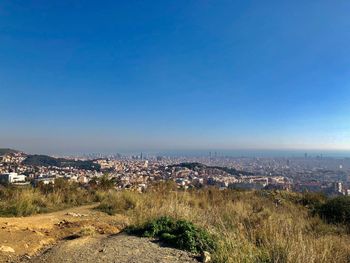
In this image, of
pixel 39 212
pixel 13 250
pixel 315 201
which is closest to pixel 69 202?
pixel 39 212

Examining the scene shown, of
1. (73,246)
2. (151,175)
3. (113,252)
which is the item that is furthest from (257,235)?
(151,175)

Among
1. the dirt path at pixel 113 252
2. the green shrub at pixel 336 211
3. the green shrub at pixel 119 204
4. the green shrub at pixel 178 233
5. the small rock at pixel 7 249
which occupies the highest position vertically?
the green shrub at pixel 178 233

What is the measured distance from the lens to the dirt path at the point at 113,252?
5.03 meters

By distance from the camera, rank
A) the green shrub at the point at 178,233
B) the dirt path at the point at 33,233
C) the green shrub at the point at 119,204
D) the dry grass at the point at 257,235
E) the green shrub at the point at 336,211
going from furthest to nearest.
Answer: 1. the green shrub at the point at 336,211
2. the green shrub at the point at 119,204
3. the dirt path at the point at 33,233
4. the green shrub at the point at 178,233
5. the dry grass at the point at 257,235

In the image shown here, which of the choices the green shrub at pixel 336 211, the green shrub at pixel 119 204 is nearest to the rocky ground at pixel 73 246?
the green shrub at pixel 119 204

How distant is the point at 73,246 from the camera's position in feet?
18.6

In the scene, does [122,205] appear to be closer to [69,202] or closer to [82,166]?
[69,202]

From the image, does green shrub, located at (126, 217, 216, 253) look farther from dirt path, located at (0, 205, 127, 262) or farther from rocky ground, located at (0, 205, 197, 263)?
dirt path, located at (0, 205, 127, 262)

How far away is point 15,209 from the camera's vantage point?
10.1m

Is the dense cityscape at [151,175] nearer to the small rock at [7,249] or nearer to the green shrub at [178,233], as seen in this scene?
the green shrub at [178,233]

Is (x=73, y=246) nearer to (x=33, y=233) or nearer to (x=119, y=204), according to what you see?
(x=33, y=233)

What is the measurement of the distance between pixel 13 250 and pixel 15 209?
4.67m

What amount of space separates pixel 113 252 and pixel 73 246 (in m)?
0.75

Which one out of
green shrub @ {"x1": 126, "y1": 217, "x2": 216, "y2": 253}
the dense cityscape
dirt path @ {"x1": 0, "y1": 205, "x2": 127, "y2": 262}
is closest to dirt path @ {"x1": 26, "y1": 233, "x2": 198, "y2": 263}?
green shrub @ {"x1": 126, "y1": 217, "x2": 216, "y2": 253}
